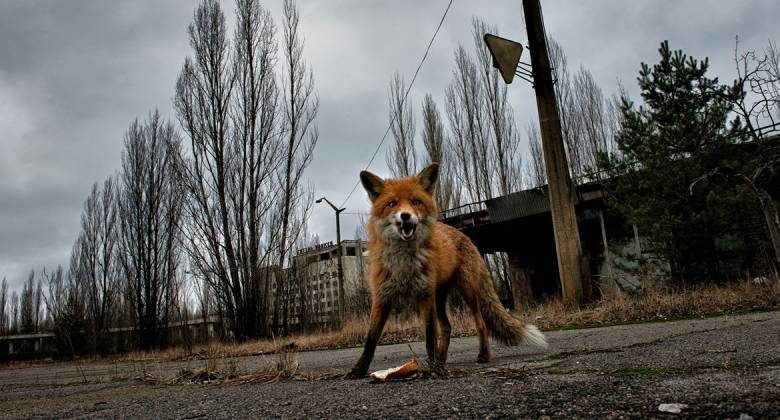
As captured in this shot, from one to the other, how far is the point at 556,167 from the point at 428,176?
5511 millimetres

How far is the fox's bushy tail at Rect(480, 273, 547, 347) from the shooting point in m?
4.12

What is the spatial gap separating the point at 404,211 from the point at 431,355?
1126 millimetres

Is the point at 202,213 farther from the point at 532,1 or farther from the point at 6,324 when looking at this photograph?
the point at 6,324

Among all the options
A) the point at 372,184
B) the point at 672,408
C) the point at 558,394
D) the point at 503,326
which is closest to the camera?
the point at 672,408

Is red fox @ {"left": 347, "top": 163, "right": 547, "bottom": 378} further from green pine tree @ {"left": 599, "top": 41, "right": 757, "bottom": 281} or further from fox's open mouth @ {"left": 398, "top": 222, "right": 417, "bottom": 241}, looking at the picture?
green pine tree @ {"left": 599, "top": 41, "right": 757, "bottom": 281}

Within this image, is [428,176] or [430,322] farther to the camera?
[428,176]

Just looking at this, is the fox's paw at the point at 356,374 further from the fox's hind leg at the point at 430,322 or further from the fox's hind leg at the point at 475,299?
the fox's hind leg at the point at 475,299

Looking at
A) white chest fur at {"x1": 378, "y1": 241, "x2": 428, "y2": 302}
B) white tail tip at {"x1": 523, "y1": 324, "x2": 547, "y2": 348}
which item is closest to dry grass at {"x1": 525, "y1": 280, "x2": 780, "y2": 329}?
white tail tip at {"x1": 523, "y1": 324, "x2": 547, "y2": 348}

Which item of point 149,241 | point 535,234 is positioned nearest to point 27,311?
point 149,241

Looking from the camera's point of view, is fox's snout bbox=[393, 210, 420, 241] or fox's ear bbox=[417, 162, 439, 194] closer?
fox's snout bbox=[393, 210, 420, 241]

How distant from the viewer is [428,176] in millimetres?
3957

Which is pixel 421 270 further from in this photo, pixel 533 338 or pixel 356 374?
pixel 533 338

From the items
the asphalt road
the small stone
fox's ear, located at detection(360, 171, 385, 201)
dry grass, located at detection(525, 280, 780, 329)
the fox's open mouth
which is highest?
fox's ear, located at detection(360, 171, 385, 201)

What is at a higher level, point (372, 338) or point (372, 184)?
point (372, 184)
